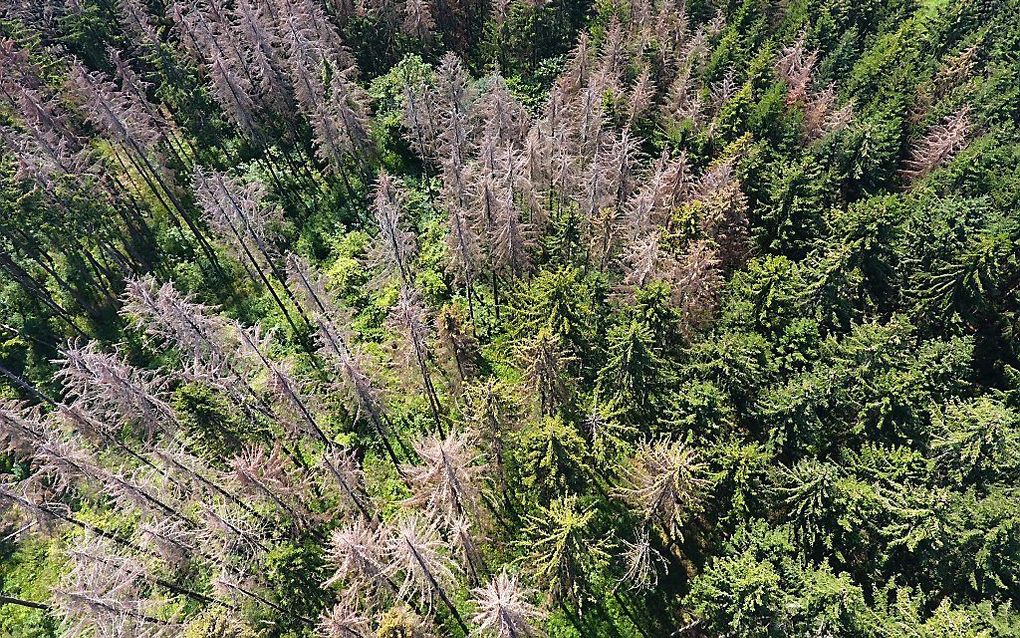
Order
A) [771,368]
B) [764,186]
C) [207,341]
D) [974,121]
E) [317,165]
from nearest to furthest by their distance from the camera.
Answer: [771,368]
[207,341]
[764,186]
[974,121]
[317,165]

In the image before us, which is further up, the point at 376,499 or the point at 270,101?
the point at 270,101

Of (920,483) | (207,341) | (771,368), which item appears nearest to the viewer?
(920,483)

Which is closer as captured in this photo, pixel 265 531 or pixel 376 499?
pixel 265 531

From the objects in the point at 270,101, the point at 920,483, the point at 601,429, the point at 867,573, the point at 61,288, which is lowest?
the point at 867,573

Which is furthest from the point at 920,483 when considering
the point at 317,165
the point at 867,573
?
the point at 317,165

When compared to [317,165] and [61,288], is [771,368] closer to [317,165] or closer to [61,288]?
[317,165]

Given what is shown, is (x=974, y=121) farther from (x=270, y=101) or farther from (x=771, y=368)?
(x=270, y=101)
